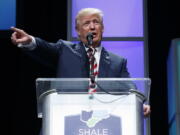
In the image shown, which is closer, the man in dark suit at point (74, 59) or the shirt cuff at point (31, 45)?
the shirt cuff at point (31, 45)

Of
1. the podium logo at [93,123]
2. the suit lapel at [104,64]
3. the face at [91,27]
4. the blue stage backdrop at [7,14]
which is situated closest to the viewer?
the podium logo at [93,123]

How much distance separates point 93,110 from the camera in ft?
6.28

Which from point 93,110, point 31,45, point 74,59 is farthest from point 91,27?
point 93,110

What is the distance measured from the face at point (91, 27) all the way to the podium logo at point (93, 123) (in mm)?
855

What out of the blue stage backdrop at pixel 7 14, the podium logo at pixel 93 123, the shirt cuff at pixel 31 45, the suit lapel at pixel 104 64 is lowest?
the podium logo at pixel 93 123

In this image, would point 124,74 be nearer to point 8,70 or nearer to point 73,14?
point 73,14

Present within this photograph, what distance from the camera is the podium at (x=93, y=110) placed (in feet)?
6.20

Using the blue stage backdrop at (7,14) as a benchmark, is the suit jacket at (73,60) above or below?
below

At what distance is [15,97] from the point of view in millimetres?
4590

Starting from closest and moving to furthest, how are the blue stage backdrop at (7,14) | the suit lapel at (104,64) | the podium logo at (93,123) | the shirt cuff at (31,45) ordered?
the podium logo at (93,123) < the shirt cuff at (31,45) < the suit lapel at (104,64) < the blue stage backdrop at (7,14)

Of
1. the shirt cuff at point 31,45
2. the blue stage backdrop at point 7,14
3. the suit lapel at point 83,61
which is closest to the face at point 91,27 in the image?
the suit lapel at point 83,61

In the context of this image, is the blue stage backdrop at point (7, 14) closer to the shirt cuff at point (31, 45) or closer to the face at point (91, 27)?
the face at point (91, 27)

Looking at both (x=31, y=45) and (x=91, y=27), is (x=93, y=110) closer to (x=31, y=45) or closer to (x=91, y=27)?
(x=31, y=45)

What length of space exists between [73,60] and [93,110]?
0.64 metres
